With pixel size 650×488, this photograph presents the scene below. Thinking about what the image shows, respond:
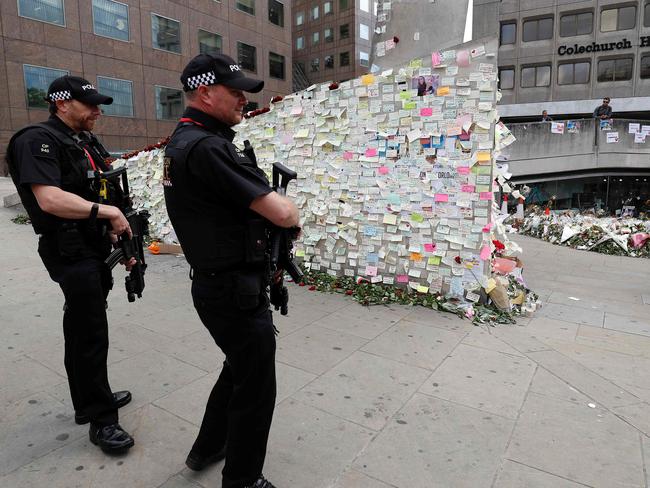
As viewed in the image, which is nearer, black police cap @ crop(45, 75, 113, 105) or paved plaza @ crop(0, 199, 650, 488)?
paved plaza @ crop(0, 199, 650, 488)

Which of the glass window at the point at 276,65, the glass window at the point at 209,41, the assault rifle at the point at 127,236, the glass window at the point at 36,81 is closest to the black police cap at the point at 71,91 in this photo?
the assault rifle at the point at 127,236

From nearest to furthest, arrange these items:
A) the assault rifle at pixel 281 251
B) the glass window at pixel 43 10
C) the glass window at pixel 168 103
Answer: the assault rifle at pixel 281 251 < the glass window at pixel 43 10 < the glass window at pixel 168 103

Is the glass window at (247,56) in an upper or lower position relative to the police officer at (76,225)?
upper

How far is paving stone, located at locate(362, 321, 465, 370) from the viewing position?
3.75 m

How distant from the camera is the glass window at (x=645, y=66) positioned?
30.2m

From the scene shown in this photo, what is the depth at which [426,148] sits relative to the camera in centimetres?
495

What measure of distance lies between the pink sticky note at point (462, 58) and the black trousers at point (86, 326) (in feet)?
12.8

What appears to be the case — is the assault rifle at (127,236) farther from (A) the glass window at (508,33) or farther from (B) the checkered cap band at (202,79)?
(A) the glass window at (508,33)

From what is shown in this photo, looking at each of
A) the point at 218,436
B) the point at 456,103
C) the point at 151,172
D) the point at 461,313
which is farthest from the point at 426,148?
the point at 151,172

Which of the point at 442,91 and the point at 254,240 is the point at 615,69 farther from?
the point at 254,240

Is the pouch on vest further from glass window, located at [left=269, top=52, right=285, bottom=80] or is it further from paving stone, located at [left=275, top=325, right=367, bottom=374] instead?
glass window, located at [left=269, top=52, right=285, bottom=80]

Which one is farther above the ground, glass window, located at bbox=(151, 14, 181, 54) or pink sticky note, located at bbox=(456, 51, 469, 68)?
glass window, located at bbox=(151, 14, 181, 54)

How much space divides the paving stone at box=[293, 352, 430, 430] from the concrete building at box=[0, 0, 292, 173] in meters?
20.6

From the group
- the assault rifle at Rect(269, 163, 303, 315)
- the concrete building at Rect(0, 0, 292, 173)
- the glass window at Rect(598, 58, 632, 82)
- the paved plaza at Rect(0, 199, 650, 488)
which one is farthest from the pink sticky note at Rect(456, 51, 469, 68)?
the glass window at Rect(598, 58, 632, 82)
